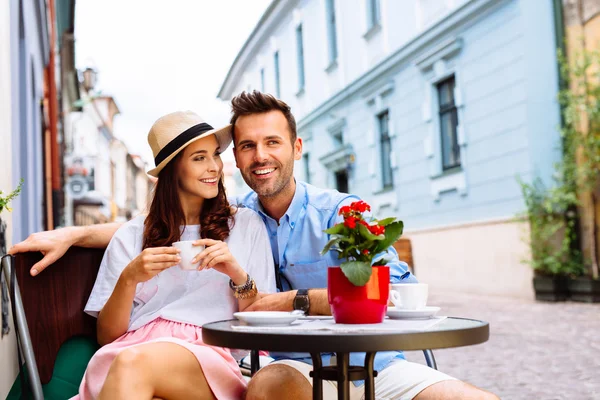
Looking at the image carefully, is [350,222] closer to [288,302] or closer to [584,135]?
[288,302]

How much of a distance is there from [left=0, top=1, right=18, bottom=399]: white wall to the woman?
76 cm

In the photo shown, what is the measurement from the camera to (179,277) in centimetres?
259

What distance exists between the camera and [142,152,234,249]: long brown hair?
2.66 metres

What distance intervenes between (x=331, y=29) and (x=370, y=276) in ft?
53.5

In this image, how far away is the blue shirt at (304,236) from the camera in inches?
107

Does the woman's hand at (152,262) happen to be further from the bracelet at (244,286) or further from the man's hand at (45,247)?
the man's hand at (45,247)

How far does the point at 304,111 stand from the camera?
63.9 ft

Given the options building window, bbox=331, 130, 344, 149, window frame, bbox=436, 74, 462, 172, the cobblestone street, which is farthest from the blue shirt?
building window, bbox=331, 130, 344, 149

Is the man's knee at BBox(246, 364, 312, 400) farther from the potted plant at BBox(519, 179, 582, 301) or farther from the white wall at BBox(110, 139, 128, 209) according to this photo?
the white wall at BBox(110, 139, 128, 209)

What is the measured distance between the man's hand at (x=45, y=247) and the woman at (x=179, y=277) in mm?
156

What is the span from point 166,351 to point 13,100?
326 cm

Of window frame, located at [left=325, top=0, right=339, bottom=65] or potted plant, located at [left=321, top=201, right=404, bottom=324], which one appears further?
window frame, located at [left=325, top=0, right=339, bottom=65]

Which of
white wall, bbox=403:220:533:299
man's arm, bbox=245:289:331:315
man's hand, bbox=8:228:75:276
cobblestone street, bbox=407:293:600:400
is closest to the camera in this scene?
man's arm, bbox=245:289:331:315

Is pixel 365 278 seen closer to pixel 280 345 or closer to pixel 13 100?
pixel 280 345
